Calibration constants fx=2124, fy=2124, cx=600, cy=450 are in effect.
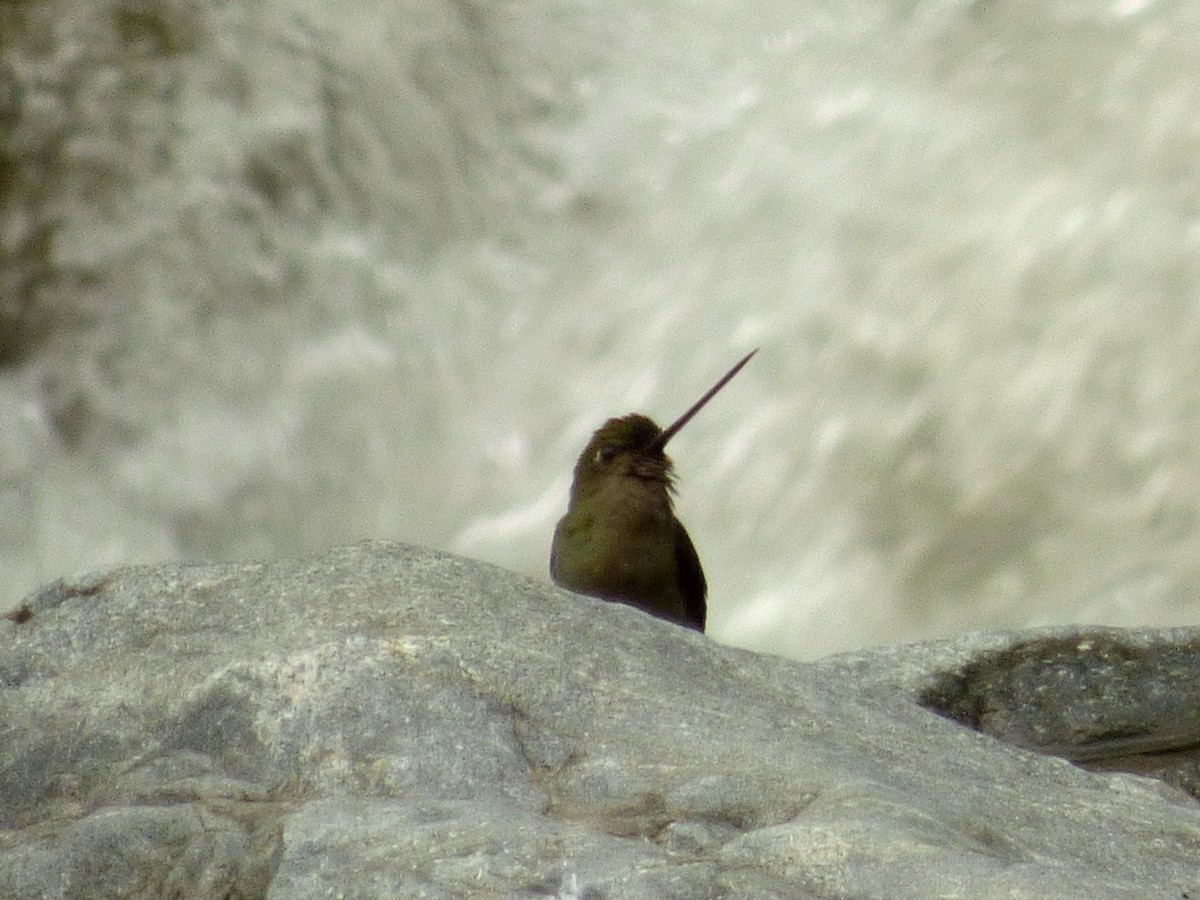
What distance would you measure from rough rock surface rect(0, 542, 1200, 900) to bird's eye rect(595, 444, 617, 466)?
2796 millimetres

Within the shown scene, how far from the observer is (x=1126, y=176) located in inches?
414

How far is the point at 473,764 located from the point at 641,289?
821 centimetres

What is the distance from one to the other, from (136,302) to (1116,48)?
554 cm

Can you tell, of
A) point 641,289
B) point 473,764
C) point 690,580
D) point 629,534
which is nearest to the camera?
point 473,764

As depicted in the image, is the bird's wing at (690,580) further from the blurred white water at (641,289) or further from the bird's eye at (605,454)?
the blurred white water at (641,289)

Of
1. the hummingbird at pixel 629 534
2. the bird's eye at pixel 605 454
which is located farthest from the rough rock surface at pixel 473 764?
the bird's eye at pixel 605 454

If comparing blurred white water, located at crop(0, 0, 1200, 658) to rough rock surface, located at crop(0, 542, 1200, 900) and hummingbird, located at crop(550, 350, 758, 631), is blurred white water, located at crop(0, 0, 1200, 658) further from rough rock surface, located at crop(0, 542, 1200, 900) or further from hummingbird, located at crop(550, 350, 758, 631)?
rough rock surface, located at crop(0, 542, 1200, 900)

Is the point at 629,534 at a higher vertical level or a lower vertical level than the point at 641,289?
lower

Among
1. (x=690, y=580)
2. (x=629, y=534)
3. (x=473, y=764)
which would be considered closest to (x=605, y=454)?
(x=629, y=534)

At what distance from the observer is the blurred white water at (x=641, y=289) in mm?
10391

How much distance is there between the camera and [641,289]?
1145cm

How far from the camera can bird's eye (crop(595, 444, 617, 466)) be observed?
7.00 m

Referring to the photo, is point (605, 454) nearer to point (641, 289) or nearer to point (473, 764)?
point (473, 764)

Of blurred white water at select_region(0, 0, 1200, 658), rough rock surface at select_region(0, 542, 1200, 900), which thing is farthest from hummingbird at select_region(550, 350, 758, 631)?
blurred white water at select_region(0, 0, 1200, 658)
